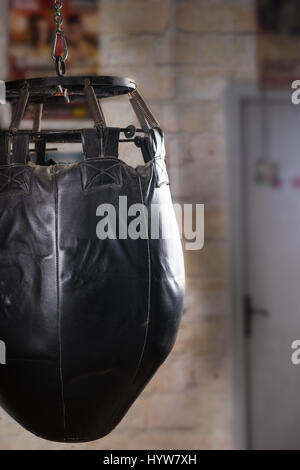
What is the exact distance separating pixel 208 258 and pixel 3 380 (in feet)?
5.27

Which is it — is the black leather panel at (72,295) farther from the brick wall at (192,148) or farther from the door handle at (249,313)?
the door handle at (249,313)

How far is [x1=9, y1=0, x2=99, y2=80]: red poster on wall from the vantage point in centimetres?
217

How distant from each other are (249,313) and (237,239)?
0.33 m

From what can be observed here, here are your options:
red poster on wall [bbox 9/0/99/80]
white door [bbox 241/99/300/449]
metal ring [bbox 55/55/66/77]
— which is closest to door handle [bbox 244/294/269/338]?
white door [bbox 241/99/300/449]

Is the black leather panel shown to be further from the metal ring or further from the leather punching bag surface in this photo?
the metal ring

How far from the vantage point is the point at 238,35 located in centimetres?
233

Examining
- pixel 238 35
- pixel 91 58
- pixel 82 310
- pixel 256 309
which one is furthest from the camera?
pixel 256 309

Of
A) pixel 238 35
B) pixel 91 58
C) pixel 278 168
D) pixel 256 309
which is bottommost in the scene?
pixel 256 309

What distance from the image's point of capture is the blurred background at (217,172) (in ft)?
7.07

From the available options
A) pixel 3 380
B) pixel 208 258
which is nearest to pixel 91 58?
pixel 208 258

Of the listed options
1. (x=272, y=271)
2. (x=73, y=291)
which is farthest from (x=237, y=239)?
(x=73, y=291)

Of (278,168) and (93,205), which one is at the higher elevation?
(278,168)

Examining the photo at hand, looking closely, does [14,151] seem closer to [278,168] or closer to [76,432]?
[76,432]

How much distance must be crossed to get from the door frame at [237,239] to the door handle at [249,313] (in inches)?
2.3
